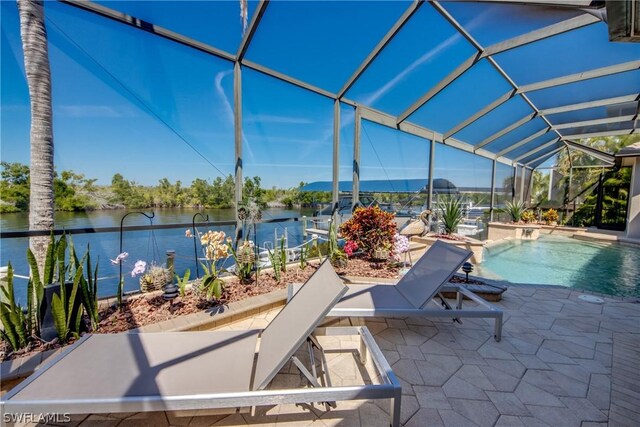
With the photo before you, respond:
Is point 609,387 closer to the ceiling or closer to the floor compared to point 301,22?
closer to the floor

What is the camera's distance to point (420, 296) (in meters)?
2.99

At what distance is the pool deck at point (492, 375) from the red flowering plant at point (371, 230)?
2.11 m

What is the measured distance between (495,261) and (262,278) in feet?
22.9

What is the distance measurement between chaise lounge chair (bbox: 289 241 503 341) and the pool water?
3.26m

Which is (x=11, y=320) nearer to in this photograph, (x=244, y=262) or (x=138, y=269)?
(x=138, y=269)

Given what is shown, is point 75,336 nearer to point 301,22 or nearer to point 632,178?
point 301,22

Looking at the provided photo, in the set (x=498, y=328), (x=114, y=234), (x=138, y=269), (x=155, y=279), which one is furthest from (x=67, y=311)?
(x=498, y=328)

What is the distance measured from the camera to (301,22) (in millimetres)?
4078

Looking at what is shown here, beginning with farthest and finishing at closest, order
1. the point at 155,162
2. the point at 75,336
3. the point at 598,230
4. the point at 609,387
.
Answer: the point at 598,230 < the point at 155,162 < the point at 75,336 < the point at 609,387

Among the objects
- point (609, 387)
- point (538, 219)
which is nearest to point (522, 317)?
point (609, 387)

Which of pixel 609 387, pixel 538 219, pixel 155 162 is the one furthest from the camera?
pixel 538 219

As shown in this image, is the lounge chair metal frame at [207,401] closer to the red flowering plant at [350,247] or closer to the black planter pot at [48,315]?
the black planter pot at [48,315]

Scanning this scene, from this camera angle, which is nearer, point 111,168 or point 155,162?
point 111,168

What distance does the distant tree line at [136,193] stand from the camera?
142 inches
